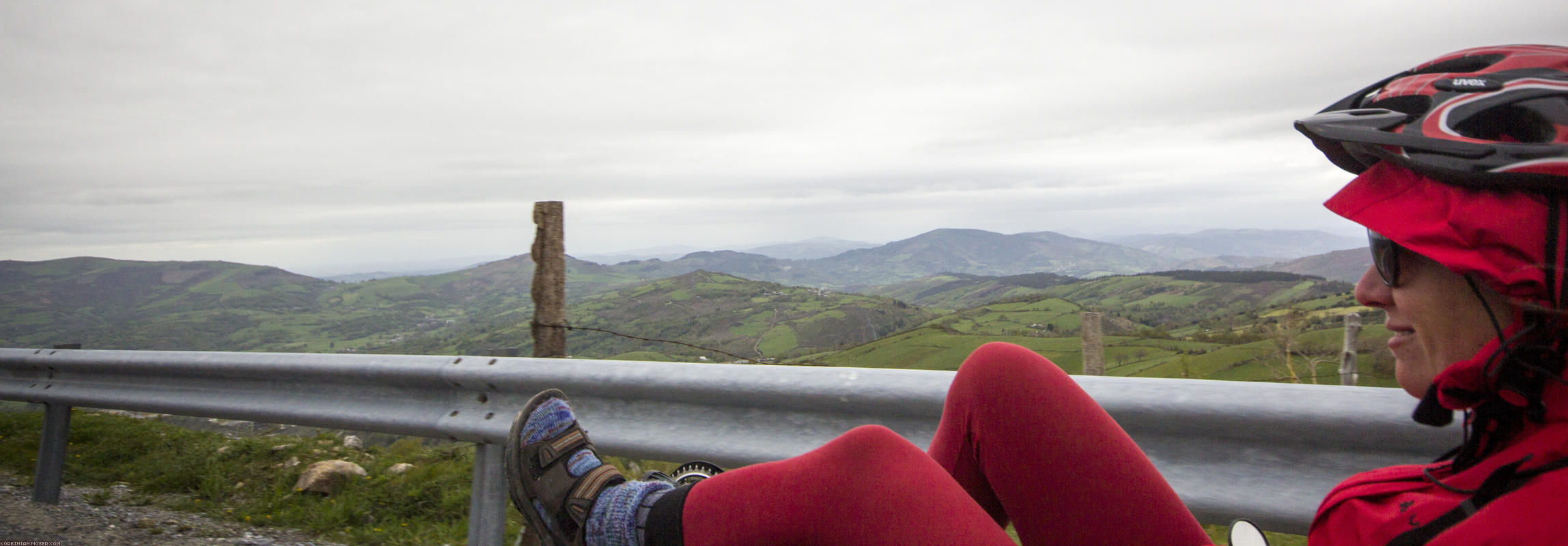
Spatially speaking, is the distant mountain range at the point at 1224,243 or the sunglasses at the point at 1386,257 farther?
the distant mountain range at the point at 1224,243

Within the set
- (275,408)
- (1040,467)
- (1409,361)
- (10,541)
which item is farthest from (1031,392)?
(10,541)

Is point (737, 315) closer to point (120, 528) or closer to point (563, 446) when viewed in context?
point (120, 528)

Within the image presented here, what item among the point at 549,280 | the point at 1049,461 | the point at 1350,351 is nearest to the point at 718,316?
the point at 1350,351

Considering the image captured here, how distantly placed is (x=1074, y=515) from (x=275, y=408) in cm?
289

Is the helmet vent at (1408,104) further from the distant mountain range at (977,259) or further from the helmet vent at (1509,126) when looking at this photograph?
the distant mountain range at (977,259)

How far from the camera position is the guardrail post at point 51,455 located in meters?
3.21

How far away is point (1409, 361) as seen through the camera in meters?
1.08

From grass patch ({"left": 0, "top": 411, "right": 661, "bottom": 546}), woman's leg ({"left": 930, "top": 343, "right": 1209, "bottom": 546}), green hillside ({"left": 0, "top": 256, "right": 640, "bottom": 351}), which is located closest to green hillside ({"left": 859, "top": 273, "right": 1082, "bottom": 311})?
green hillside ({"left": 0, "top": 256, "right": 640, "bottom": 351})

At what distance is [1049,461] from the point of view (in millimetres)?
1542

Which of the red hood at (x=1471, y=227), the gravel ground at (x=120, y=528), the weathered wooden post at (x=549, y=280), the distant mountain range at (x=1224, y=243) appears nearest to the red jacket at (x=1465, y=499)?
the red hood at (x=1471, y=227)

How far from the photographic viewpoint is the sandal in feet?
5.38

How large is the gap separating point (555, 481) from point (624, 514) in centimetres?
25

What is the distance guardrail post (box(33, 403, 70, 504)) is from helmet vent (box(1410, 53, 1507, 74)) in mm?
4918

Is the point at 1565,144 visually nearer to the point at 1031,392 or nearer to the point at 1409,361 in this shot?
the point at 1409,361
